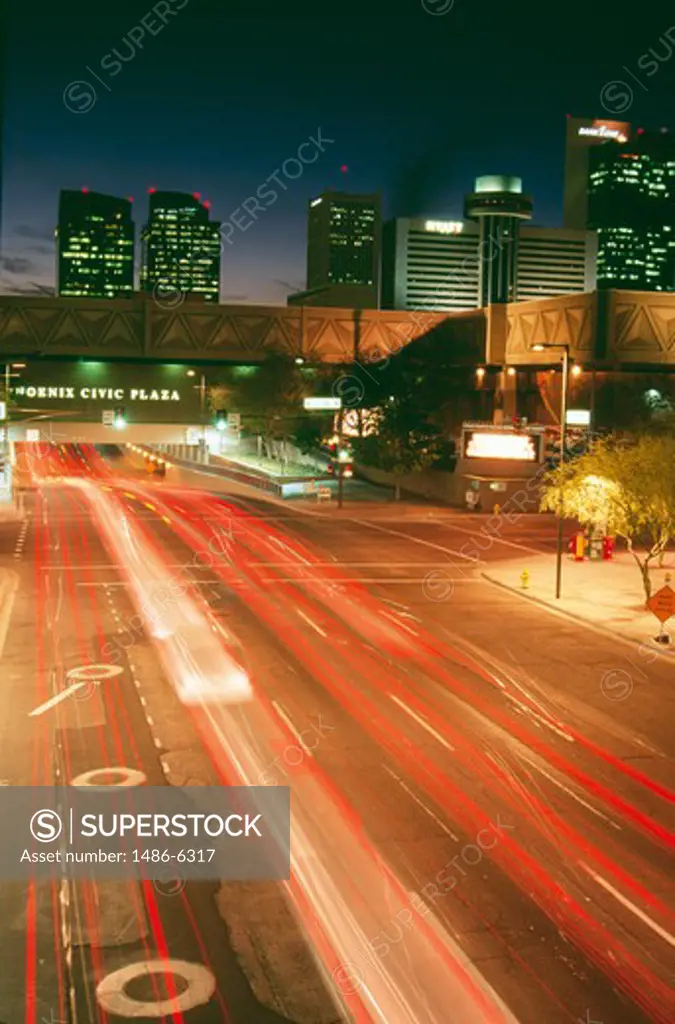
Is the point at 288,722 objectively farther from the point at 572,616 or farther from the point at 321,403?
the point at 321,403

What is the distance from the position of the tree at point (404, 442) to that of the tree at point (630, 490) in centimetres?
3560

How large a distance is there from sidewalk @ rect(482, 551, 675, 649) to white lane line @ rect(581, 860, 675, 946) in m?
14.7

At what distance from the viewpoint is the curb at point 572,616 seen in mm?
27181

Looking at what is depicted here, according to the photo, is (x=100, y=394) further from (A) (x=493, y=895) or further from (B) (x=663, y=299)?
(A) (x=493, y=895)

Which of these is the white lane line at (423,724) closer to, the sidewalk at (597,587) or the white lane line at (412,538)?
the sidewalk at (597,587)

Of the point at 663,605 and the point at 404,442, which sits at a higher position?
A: the point at 404,442

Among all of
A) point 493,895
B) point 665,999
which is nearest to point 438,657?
point 493,895

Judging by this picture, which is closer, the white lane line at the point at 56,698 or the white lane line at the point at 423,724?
the white lane line at the point at 423,724

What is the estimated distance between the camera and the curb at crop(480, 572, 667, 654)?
27181mm

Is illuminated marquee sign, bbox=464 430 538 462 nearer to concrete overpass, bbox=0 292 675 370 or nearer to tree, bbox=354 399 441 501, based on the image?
tree, bbox=354 399 441 501

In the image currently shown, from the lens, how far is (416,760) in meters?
17.5

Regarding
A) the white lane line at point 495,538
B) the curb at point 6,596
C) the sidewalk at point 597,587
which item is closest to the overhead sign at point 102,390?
the white lane line at point 495,538

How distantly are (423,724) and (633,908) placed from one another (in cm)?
748

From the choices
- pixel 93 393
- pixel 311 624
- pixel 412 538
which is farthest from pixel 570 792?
pixel 93 393
